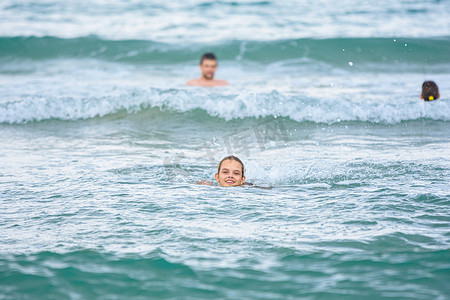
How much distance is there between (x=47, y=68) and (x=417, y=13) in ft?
46.0

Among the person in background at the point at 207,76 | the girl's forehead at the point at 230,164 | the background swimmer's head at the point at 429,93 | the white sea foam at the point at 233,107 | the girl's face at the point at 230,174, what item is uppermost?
the person in background at the point at 207,76

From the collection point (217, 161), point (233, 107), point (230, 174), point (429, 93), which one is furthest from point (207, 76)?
point (230, 174)

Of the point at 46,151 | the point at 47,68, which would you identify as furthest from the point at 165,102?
the point at 47,68

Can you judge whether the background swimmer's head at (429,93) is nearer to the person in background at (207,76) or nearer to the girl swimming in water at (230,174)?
the person in background at (207,76)

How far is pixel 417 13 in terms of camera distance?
21.6 meters

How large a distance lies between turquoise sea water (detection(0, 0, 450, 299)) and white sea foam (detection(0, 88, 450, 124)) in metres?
0.04

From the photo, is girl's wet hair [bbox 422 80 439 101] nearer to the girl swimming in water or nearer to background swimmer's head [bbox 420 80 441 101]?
background swimmer's head [bbox 420 80 441 101]

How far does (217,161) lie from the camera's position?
7.37 m

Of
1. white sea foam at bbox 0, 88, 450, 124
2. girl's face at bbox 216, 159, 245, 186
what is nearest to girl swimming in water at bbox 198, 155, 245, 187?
girl's face at bbox 216, 159, 245, 186

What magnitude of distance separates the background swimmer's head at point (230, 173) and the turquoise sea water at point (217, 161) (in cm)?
35

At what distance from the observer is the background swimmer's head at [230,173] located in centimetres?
626

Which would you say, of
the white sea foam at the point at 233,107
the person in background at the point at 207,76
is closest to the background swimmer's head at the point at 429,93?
the white sea foam at the point at 233,107

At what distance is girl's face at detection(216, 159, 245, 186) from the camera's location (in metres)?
6.26

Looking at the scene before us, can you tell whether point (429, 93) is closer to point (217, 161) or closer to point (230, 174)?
point (217, 161)
